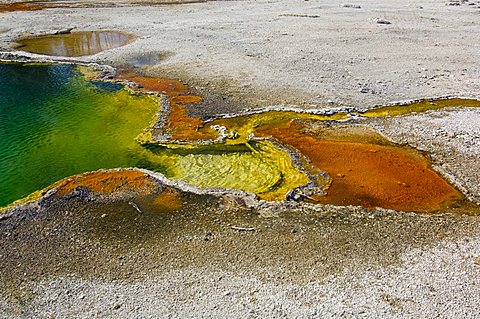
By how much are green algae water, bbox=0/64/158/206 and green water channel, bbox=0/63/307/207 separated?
0.03m

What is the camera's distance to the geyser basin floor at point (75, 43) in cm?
2193

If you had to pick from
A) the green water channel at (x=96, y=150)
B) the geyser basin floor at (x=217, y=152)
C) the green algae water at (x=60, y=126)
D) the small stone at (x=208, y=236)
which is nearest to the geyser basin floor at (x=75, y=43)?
the green algae water at (x=60, y=126)

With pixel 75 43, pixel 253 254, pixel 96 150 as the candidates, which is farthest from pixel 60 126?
pixel 75 43

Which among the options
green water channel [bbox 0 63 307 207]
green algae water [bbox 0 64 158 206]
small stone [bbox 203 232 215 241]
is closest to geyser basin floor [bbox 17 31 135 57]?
green algae water [bbox 0 64 158 206]

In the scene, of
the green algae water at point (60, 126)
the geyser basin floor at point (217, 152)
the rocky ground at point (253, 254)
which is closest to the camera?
the rocky ground at point (253, 254)

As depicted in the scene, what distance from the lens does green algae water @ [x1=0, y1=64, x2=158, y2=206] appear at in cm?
1101

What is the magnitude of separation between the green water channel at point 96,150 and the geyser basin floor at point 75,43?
18.8ft

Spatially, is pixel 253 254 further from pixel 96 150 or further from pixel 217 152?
pixel 96 150

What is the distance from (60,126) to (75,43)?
39.4 feet

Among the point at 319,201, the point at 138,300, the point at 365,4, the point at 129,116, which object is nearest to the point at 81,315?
the point at 138,300

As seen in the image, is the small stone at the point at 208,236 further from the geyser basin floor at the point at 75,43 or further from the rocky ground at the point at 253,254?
the geyser basin floor at the point at 75,43

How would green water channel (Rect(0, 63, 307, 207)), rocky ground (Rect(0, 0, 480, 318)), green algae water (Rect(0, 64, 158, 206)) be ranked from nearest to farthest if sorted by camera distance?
1. rocky ground (Rect(0, 0, 480, 318))
2. green water channel (Rect(0, 63, 307, 207))
3. green algae water (Rect(0, 64, 158, 206))

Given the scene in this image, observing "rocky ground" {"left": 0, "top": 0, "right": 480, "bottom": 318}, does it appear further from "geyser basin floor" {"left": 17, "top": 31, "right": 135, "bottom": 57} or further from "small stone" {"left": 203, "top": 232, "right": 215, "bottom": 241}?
"geyser basin floor" {"left": 17, "top": 31, "right": 135, "bottom": 57}

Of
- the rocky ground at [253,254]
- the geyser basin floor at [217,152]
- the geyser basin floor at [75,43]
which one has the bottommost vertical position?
the rocky ground at [253,254]
